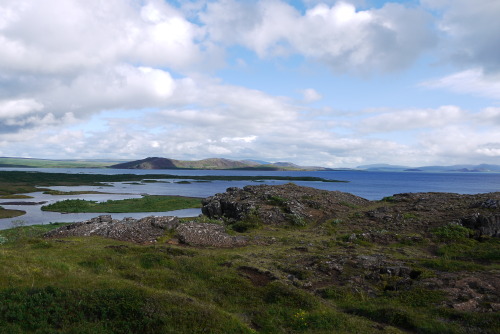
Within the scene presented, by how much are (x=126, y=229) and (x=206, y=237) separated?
7.88m

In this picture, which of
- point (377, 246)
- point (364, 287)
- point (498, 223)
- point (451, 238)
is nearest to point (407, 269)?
point (364, 287)

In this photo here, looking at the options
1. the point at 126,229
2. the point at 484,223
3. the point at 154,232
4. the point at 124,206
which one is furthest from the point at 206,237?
the point at 124,206

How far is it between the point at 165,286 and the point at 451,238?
85.3 ft

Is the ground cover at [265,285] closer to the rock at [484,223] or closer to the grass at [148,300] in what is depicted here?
the grass at [148,300]

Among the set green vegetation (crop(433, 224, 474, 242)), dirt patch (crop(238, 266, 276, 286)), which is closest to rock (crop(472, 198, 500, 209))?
green vegetation (crop(433, 224, 474, 242))

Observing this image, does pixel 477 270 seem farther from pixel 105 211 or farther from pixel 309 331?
pixel 105 211

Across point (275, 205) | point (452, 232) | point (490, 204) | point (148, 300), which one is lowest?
point (148, 300)

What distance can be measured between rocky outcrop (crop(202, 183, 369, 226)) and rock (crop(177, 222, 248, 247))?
7903mm

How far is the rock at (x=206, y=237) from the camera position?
92.4ft

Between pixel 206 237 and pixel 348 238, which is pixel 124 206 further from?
pixel 348 238

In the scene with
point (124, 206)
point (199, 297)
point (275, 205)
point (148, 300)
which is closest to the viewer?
point (148, 300)

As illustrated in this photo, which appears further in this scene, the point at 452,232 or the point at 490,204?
the point at 490,204

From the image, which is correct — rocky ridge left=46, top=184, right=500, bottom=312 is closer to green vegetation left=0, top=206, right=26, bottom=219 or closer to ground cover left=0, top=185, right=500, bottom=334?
ground cover left=0, top=185, right=500, bottom=334

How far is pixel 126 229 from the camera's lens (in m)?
30.2
